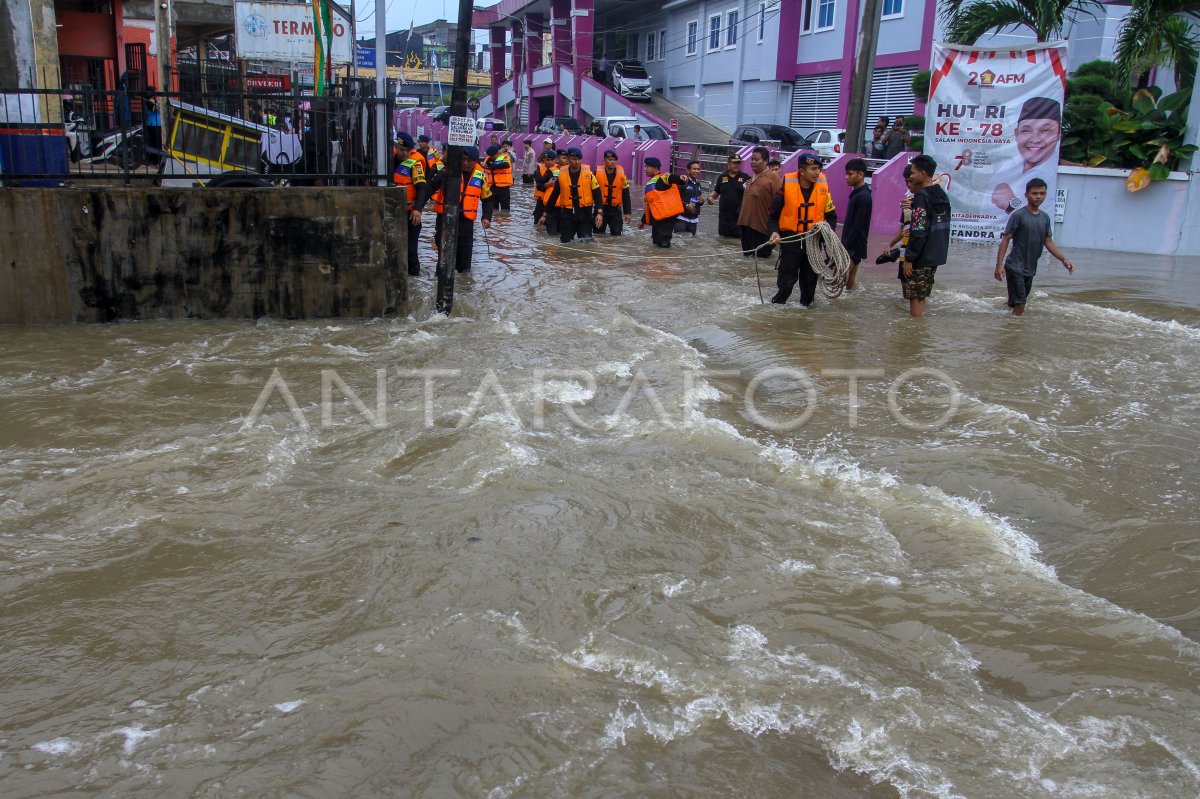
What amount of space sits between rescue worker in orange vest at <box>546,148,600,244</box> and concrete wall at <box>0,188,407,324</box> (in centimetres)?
614

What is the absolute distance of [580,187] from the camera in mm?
15836

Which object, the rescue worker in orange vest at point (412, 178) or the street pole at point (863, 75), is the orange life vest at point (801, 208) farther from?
the street pole at point (863, 75)

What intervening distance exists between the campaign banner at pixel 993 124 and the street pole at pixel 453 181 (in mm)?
8251

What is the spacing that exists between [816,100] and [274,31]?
74.9ft

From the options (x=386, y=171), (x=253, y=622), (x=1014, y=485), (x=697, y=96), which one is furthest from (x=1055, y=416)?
(x=697, y=96)

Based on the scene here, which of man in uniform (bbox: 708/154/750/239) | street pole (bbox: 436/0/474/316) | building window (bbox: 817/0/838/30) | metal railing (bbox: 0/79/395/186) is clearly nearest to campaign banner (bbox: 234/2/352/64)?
metal railing (bbox: 0/79/395/186)

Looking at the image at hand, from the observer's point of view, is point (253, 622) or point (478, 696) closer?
point (478, 696)

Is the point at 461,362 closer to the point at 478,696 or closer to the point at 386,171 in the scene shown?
the point at 386,171

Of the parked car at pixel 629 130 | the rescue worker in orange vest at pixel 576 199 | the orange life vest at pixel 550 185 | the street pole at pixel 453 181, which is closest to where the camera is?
the street pole at pixel 453 181

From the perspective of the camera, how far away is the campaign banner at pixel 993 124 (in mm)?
15125

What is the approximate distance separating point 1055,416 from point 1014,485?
162cm

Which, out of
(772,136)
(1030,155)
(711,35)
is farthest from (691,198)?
(711,35)

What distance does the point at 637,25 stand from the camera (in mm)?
50344

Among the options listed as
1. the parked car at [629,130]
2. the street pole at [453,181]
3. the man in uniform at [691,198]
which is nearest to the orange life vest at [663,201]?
the man in uniform at [691,198]
